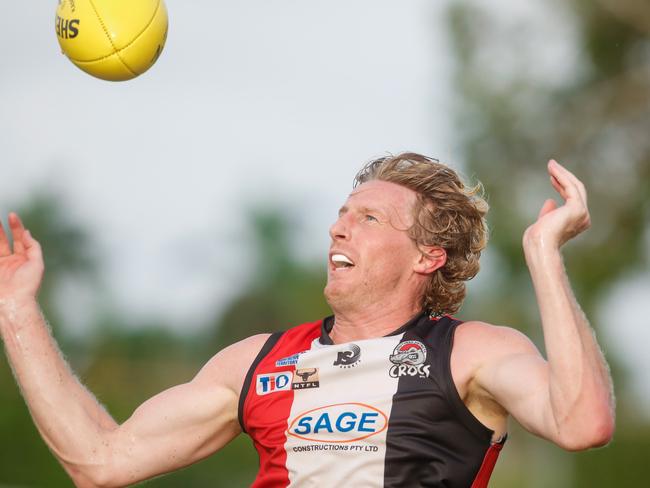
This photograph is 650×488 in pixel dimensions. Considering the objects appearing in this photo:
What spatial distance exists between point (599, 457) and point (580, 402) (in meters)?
14.7

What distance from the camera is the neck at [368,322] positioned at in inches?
191

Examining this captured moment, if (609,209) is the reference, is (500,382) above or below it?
above

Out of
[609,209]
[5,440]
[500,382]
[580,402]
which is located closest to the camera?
[580,402]

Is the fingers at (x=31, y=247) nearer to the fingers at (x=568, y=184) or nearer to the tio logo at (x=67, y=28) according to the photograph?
the tio logo at (x=67, y=28)

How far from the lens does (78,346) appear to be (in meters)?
25.6

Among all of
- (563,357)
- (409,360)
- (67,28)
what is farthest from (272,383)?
(67,28)

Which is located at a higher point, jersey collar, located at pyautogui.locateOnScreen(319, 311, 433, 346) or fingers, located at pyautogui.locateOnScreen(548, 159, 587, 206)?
fingers, located at pyautogui.locateOnScreen(548, 159, 587, 206)

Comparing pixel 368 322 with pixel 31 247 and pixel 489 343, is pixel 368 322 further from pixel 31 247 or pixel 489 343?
pixel 31 247

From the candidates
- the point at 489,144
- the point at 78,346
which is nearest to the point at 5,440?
the point at 78,346

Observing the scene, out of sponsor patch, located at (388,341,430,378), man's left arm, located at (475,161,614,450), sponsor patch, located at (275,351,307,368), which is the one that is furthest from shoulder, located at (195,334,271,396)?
man's left arm, located at (475,161,614,450)

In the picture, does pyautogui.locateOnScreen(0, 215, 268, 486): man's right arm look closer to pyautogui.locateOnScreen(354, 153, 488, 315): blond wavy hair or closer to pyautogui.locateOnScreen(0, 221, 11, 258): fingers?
pyautogui.locateOnScreen(0, 221, 11, 258): fingers

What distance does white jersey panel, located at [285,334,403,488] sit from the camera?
14.4 ft

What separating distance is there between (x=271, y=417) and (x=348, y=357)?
0.38 metres

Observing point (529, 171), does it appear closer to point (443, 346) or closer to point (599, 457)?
point (599, 457)
